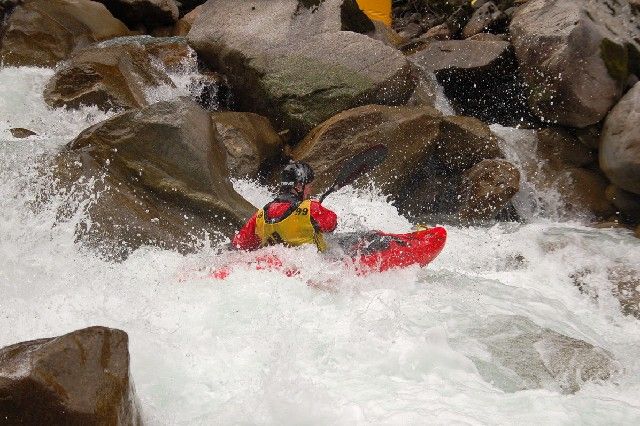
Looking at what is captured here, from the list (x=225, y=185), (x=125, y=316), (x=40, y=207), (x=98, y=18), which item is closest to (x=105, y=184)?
(x=40, y=207)

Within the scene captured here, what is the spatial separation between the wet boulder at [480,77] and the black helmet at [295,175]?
4718 millimetres

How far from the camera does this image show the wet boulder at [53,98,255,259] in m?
5.34

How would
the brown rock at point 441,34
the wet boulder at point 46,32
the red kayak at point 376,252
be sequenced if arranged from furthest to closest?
the brown rock at point 441,34 < the wet boulder at point 46,32 < the red kayak at point 376,252

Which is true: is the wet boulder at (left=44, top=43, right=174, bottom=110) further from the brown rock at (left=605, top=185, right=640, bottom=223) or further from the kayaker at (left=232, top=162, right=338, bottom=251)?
the brown rock at (left=605, top=185, right=640, bottom=223)

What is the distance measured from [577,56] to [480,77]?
1424mm

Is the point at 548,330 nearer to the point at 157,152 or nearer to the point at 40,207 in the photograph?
the point at 157,152

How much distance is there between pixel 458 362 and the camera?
363 centimetres

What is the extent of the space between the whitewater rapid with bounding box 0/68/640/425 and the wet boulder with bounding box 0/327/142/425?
0.54m

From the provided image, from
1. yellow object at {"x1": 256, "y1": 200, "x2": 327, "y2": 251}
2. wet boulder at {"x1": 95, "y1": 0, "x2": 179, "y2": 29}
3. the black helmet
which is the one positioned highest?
the black helmet

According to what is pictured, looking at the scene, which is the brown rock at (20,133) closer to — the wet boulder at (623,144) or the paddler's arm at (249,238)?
the paddler's arm at (249,238)

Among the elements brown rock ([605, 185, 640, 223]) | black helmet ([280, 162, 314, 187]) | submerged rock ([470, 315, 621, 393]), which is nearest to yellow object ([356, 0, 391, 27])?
brown rock ([605, 185, 640, 223])

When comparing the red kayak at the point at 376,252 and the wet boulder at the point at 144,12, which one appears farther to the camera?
the wet boulder at the point at 144,12

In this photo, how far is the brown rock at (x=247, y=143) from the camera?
23.7 feet

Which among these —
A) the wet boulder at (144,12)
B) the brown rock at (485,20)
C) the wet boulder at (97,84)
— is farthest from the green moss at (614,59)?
the wet boulder at (144,12)
